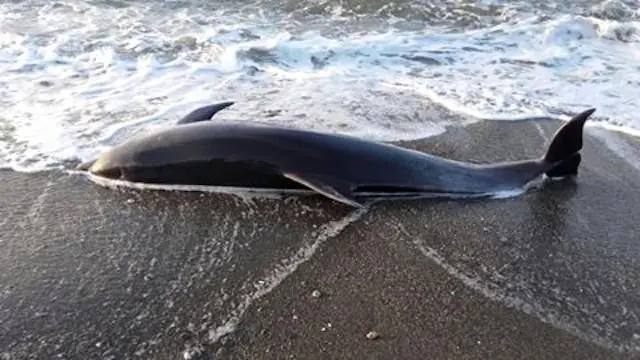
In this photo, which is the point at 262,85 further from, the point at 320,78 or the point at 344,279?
the point at 344,279

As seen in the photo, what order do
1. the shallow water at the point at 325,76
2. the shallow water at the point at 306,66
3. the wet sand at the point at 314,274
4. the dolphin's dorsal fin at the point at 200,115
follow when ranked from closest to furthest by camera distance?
the wet sand at the point at 314,274
the shallow water at the point at 325,76
the dolphin's dorsal fin at the point at 200,115
the shallow water at the point at 306,66

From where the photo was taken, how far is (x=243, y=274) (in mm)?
4055

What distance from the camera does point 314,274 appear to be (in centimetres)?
409

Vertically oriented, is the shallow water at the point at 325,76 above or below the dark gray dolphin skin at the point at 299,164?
below

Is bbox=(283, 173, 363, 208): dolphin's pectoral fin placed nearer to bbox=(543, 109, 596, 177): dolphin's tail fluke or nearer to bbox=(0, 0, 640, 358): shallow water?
bbox=(0, 0, 640, 358): shallow water

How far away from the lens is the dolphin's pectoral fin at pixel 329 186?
4.60 metres

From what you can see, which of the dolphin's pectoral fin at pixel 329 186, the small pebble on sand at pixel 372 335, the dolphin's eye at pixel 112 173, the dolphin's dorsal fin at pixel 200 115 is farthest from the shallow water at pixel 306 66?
the small pebble on sand at pixel 372 335

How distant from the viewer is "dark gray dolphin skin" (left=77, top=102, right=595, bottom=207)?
189 inches

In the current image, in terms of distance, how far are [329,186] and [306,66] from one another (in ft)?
12.4

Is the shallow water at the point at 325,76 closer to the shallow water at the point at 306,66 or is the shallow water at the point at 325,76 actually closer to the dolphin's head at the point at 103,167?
the shallow water at the point at 306,66

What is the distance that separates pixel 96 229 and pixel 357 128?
2.44 metres

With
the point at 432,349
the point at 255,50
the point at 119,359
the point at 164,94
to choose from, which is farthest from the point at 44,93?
the point at 432,349

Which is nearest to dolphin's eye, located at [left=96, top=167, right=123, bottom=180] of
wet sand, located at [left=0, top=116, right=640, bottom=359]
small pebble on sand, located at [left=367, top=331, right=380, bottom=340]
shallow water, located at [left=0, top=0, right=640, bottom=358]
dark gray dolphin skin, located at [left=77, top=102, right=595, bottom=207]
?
dark gray dolphin skin, located at [left=77, top=102, right=595, bottom=207]

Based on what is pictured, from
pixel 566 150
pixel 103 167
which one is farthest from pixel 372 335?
pixel 103 167
